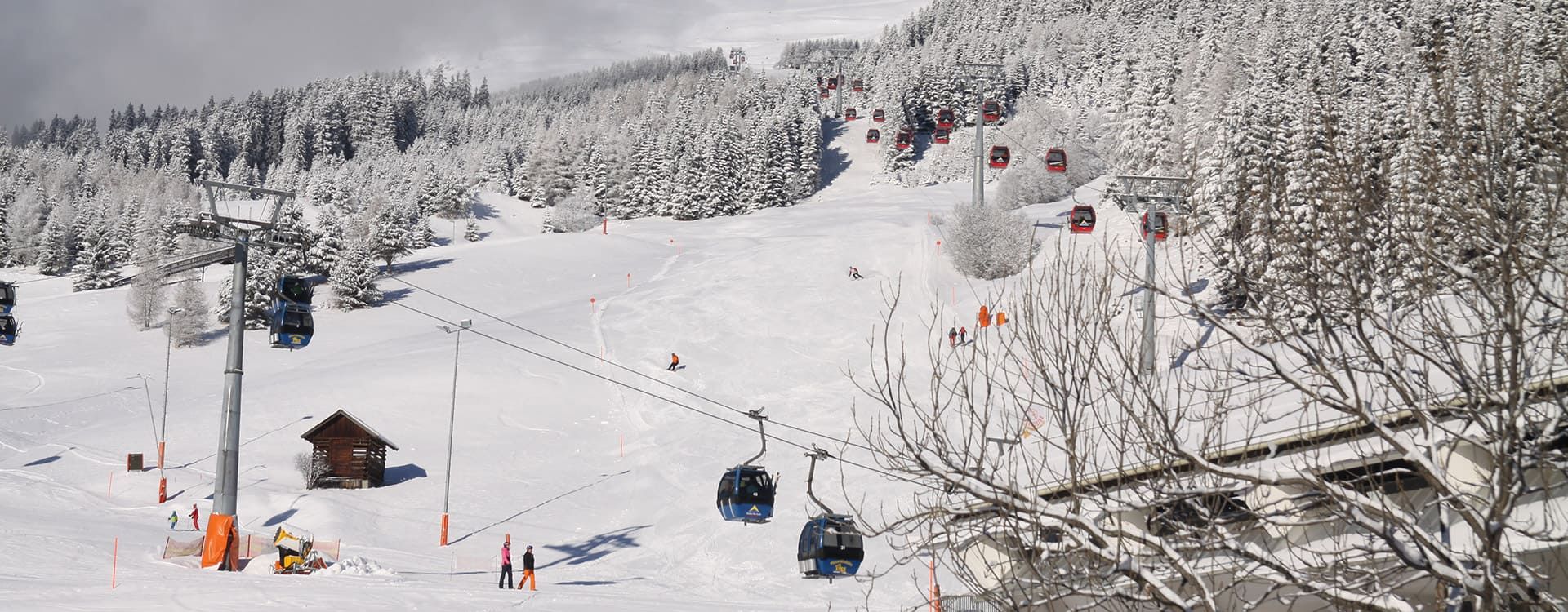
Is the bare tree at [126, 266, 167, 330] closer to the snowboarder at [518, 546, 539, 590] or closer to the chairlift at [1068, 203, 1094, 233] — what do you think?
the chairlift at [1068, 203, 1094, 233]

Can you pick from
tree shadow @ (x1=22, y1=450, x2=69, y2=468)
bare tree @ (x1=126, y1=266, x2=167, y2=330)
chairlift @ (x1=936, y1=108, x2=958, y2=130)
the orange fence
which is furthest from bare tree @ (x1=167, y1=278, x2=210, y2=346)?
chairlift @ (x1=936, y1=108, x2=958, y2=130)

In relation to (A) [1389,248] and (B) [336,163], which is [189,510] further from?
(B) [336,163]

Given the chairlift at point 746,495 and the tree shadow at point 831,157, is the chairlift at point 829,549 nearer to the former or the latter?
the chairlift at point 746,495

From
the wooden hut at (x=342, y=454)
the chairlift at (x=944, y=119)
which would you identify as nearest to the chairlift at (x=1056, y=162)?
the chairlift at (x=944, y=119)

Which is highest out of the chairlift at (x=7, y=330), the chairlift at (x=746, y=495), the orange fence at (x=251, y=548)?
the chairlift at (x=7, y=330)

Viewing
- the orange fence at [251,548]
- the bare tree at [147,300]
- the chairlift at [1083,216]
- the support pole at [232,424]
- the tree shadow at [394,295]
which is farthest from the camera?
the tree shadow at [394,295]

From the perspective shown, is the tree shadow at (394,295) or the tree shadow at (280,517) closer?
the tree shadow at (280,517)
